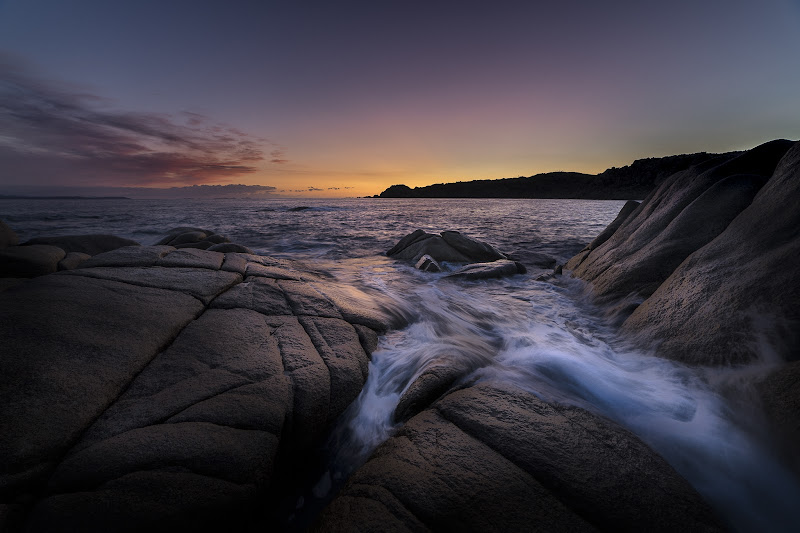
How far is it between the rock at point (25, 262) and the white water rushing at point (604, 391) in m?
5.81

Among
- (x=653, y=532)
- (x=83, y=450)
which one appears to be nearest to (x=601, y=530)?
(x=653, y=532)

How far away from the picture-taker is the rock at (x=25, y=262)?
4730mm

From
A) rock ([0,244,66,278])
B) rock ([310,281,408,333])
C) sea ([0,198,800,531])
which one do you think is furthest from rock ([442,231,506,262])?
rock ([0,244,66,278])

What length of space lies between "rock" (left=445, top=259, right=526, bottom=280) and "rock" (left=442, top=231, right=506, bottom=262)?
4.00ft

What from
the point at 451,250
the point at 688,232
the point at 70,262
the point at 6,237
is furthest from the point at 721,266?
the point at 6,237

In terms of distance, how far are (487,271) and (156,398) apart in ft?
21.9

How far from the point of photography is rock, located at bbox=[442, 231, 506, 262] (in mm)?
9198

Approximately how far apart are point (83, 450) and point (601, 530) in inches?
107

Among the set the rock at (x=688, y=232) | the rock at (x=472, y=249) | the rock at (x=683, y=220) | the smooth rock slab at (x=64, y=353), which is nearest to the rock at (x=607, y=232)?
the rock at (x=683, y=220)

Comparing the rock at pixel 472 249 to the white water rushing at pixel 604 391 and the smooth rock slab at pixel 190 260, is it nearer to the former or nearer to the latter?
the white water rushing at pixel 604 391

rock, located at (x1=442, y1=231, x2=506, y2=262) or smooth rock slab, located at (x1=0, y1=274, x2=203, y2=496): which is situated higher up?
smooth rock slab, located at (x1=0, y1=274, x2=203, y2=496)

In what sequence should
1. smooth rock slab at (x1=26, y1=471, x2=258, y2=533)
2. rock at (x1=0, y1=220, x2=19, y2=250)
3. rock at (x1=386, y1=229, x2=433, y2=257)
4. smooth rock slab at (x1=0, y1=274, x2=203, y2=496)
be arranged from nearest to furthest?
smooth rock slab at (x1=26, y1=471, x2=258, y2=533) → smooth rock slab at (x1=0, y1=274, x2=203, y2=496) → rock at (x1=0, y1=220, x2=19, y2=250) → rock at (x1=386, y1=229, x2=433, y2=257)

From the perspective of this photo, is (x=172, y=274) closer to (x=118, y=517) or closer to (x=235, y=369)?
(x=235, y=369)

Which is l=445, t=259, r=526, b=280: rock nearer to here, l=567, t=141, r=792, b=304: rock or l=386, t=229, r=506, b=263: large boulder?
l=386, t=229, r=506, b=263: large boulder
